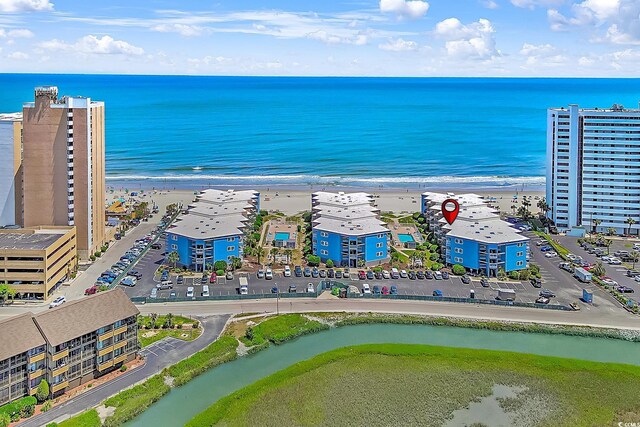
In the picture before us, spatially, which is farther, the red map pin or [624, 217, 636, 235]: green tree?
[624, 217, 636, 235]: green tree

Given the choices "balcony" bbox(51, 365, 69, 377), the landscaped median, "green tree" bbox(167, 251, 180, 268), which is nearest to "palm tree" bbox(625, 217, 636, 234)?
the landscaped median

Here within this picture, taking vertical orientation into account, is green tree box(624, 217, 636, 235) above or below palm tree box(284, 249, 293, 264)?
above

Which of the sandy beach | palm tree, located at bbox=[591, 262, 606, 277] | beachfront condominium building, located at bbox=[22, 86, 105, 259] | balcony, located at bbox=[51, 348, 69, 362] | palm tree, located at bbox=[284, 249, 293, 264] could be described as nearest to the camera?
balcony, located at bbox=[51, 348, 69, 362]

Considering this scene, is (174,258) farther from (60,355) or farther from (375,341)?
(60,355)

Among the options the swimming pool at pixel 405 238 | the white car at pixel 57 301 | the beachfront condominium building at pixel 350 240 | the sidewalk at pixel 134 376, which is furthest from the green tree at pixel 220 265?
the swimming pool at pixel 405 238

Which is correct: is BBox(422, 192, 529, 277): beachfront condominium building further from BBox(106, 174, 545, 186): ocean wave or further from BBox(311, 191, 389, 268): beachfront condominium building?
BBox(106, 174, 545, 186): ocean wave

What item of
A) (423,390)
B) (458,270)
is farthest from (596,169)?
(423,390)

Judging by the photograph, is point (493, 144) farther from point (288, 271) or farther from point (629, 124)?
point (288, 271)

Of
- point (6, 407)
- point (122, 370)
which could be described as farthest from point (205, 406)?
point (6, 407)
